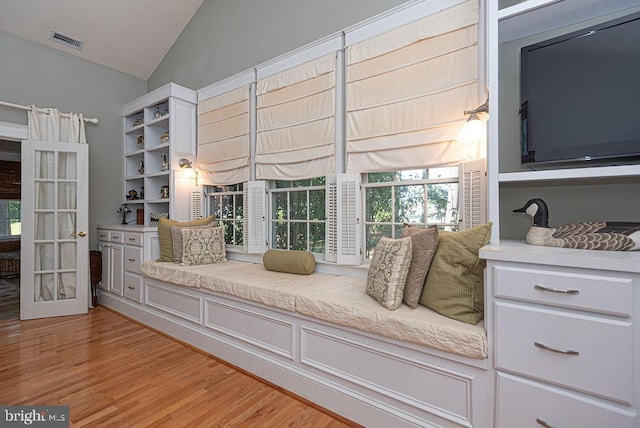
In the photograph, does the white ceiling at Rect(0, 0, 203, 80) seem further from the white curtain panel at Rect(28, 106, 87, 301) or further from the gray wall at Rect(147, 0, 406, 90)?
the white curtain panel at Rect(28, 106, 87, 301)

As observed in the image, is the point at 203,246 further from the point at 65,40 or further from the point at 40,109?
the point at 65,40

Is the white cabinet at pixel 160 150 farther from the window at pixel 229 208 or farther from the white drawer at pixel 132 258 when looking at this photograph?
the white drawer at pixel 132 258

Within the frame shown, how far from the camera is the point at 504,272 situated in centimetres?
133

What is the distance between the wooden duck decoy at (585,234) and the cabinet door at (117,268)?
405 cm

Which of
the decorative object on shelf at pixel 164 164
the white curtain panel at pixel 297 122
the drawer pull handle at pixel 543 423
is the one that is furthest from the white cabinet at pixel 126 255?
the drawer pull handle at pixel 543 423

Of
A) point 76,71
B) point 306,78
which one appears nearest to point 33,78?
point 76,71

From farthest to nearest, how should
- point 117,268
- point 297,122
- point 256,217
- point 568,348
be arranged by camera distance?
point 117,268 < point 256,217 < point 297,122 < point 568,348

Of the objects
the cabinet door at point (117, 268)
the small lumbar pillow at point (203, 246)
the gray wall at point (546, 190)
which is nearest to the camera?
the gray wall at point (546, 190)

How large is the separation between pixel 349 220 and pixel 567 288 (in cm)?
153

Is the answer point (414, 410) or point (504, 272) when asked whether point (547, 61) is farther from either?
point (414, 410)

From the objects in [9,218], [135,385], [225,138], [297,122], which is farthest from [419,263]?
[9,218]

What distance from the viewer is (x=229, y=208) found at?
3627mm

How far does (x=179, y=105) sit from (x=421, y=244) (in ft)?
10.9

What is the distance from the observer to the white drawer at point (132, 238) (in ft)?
11.2
